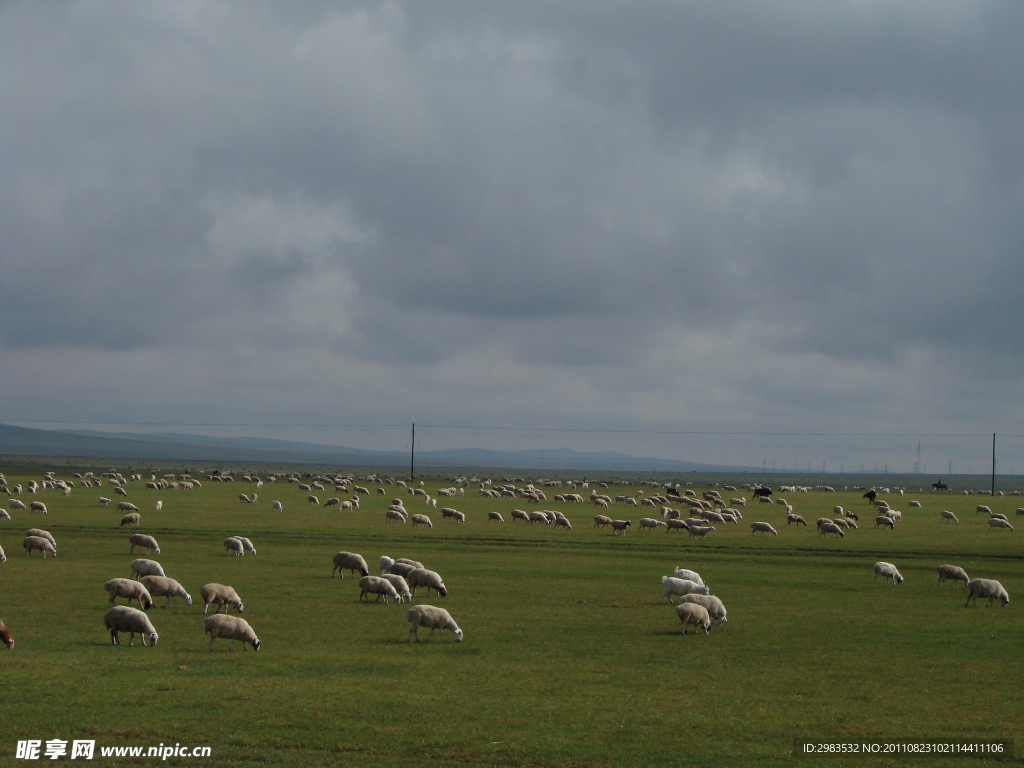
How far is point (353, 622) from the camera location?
81.4 feet

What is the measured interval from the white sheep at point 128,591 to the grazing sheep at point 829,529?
137 ft

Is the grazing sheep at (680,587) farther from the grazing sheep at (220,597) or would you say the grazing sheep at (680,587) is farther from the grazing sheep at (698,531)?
the grazing sheep at (698,531)

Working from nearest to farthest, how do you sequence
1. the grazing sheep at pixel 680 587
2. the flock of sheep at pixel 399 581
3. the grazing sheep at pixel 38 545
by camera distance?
the flock of sheep at pixel 399 581 → the grazing sheep at pixel 680 587 → the grazing sheep at pixel 38 545

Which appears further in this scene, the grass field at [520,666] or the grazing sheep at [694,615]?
the grazing sheep at [694,615]

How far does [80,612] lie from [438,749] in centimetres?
1549

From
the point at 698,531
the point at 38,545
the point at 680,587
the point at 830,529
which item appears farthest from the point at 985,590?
the point at 38,545

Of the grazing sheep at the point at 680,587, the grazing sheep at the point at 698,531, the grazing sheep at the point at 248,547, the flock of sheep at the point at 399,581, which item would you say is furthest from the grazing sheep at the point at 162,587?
the grazing sheep at the point at 698,531

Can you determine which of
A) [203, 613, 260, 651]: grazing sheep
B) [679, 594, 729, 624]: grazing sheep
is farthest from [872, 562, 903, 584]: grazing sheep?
[203, 613, 260, 651]: grazing sheep

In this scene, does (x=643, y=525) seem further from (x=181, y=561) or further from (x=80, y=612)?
(x=80, y=612)

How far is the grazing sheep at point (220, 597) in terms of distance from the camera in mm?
24469

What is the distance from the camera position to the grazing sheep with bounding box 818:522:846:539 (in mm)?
54344

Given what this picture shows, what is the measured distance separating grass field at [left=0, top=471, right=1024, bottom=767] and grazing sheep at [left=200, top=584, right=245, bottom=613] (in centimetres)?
60

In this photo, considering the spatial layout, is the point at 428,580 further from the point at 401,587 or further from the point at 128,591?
the point at 128,591

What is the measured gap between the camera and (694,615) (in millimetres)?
24578
